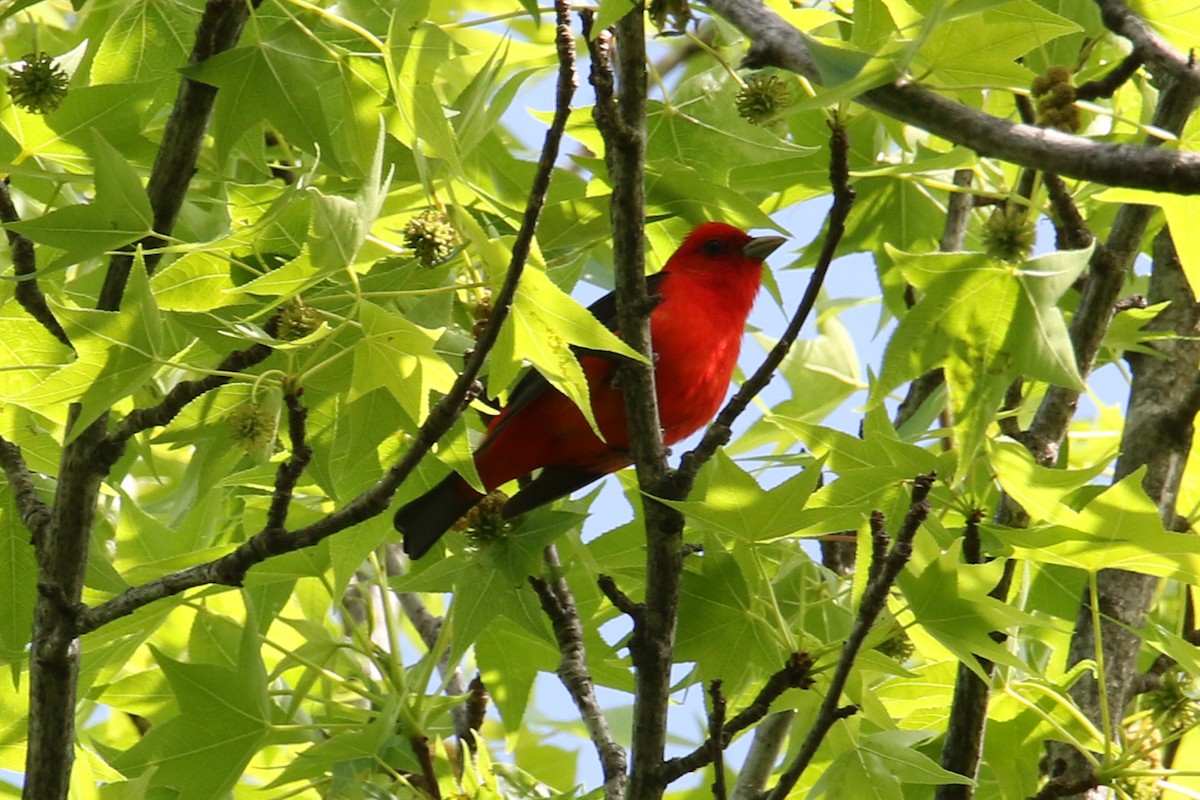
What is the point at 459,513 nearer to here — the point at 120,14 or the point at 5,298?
the point at 5,298

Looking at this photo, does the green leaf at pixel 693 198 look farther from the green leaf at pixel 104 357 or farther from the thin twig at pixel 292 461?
the green leaf at pixel 104 357

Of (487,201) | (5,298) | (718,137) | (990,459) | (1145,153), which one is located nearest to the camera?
(1145,153)

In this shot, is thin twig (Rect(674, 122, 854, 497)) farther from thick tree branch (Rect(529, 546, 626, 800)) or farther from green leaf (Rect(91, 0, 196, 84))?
green leaf (Rect(91, 0, 196, 84))

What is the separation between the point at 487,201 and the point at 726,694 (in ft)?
4.23

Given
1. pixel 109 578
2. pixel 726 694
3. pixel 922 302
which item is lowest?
pixel 726 694

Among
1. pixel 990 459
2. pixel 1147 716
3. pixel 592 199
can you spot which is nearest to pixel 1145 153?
pixel 990 459

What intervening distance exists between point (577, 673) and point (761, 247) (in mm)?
2121

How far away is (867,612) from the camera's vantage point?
2.81 metres

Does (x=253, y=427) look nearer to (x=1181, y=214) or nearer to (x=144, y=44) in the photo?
(x=144, y=44)

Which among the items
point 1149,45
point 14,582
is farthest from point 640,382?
point 14,582

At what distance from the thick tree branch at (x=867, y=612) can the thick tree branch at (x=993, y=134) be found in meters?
0.64

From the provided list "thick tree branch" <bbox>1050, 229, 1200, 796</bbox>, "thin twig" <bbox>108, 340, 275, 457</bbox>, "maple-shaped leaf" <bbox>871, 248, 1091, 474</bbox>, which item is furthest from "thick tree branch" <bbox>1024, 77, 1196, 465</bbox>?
"thin twig" <bbox>108, 340, 275, 457</bbox>

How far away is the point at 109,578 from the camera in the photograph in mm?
3736

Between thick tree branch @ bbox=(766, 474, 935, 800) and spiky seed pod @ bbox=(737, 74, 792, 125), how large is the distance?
1.24 metres
